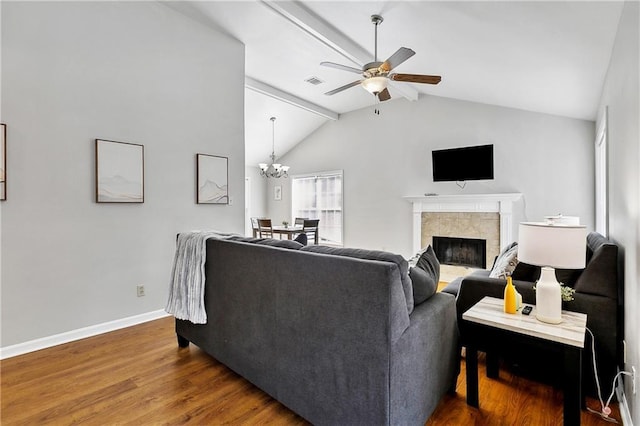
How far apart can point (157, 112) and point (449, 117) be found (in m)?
4.35

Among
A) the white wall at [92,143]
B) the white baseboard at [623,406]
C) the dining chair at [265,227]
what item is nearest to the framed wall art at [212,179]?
the white wall at [92,143]

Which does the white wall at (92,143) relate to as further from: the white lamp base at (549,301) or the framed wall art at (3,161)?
the white lamp base at (549,301)

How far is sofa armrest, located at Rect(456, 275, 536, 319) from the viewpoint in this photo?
207 cm

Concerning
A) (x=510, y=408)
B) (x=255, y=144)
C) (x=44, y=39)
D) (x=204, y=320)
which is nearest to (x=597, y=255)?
(x=510, y=408)

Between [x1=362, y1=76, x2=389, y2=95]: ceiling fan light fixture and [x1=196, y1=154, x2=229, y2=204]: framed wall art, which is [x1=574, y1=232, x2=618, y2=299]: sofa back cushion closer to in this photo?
[x1=362, y1=76, x2=389, y2=95]: ceiling fan light fixture

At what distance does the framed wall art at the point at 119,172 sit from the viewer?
3.01 meters

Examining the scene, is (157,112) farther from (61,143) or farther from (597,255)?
(597,255)

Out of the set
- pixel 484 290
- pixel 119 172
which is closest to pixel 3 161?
pixel 119 172

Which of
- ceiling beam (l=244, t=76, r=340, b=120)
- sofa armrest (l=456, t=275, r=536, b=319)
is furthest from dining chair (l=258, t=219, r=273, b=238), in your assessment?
sofa armrest (l=456, t=275, r=536, b=319)

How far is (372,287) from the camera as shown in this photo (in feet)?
4.55

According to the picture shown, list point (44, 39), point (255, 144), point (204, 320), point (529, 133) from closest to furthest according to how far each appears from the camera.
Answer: point (204, 320)
point (44, 39)
point (529, 133)
point (255, 144)

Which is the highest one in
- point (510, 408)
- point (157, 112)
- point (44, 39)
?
point (44, 39)

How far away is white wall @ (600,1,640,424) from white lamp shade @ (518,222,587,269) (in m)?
0.20

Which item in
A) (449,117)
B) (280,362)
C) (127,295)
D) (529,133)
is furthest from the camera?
(449,117)
